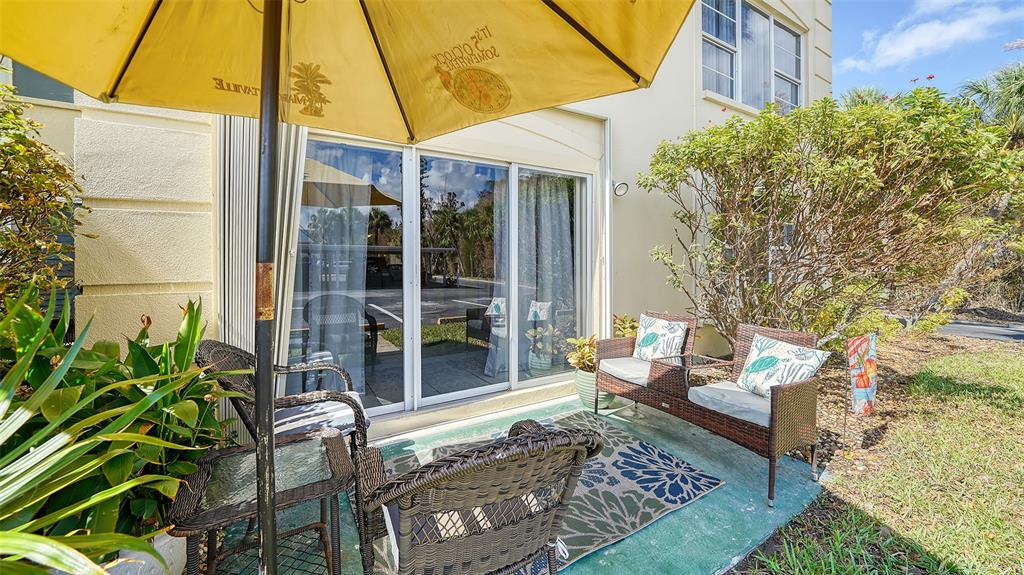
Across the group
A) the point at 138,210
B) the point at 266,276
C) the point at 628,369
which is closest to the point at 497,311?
the point at 628,369

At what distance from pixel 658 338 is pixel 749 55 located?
5467 millimetres

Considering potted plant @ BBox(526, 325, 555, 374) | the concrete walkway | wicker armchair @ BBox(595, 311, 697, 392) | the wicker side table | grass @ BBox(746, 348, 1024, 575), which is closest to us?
the wicker side table

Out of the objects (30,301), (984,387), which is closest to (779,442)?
(30,301)

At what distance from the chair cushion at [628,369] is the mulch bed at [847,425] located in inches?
54.9

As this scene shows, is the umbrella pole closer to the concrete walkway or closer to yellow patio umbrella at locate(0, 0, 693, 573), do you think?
yellow patio umbrella at locate(0, 0, 693, 573)

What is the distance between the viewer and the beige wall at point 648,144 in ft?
17.0

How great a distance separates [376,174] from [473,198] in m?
1.04

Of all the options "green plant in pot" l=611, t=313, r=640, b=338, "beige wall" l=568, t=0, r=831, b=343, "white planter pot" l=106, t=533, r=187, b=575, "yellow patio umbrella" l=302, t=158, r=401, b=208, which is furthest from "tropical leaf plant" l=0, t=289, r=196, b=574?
"beige wall" l=568, t=0, r=831, b=343

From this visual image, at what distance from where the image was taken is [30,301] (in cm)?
185

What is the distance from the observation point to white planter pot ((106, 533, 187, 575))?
A: 1.43 m

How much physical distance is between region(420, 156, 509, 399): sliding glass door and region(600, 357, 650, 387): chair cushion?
1149mm

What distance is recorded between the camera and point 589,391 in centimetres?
446

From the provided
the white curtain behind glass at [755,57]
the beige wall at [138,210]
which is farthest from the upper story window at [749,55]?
the beige wall at [138,210]

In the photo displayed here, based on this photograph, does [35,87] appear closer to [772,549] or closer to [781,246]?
[772,549]
